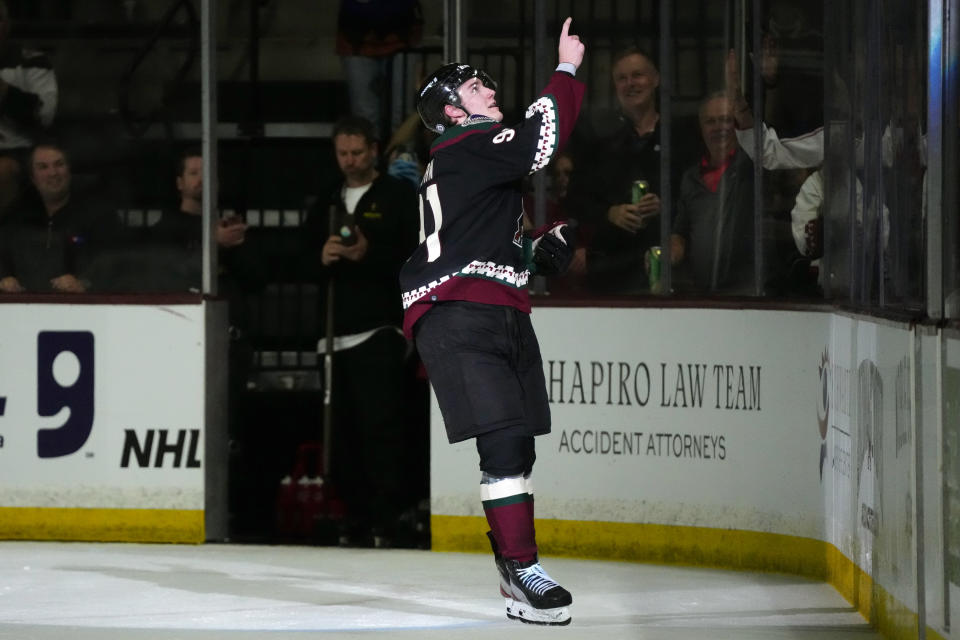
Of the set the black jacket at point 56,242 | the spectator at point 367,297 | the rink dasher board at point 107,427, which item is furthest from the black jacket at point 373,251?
the black jacket at point 56,242

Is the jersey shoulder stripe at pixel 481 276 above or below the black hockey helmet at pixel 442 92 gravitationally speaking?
below

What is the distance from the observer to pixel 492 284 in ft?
19.3

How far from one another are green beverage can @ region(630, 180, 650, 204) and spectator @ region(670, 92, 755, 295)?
0.15 m

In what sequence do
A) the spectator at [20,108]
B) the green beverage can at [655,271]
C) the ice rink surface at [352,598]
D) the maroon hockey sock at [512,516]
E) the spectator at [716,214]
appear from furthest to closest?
the spectator at [20,108] → the green beverage can at [655,271] → the spectator at [716,214] → the ice rink surface at [352,598] → the maroon hockey sock at [512,516]

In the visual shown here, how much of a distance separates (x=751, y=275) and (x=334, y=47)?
3.66 metres

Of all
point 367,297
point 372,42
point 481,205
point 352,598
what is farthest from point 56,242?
point 481,205

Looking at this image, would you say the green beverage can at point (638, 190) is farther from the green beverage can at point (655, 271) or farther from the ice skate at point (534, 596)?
the ice skate at point (534, 596)

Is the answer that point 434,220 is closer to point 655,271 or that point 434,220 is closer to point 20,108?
point 655,271

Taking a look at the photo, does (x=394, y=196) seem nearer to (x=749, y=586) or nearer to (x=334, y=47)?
(x=334, y=47)

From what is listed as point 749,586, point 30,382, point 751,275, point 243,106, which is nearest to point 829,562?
point 749,586

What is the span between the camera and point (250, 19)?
34.1 ft

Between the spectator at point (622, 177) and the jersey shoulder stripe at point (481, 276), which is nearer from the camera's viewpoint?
the jersey shoulder stripe at point (481, 276)

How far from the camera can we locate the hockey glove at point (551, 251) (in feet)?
19.3

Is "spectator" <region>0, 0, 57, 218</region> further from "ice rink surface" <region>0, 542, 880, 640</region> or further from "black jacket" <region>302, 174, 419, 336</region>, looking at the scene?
"ice rink surface" <region>0, 542, 880, 640</region>
